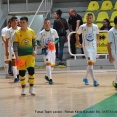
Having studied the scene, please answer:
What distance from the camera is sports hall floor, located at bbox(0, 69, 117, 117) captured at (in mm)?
6793

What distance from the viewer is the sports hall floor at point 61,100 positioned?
6.79 metres

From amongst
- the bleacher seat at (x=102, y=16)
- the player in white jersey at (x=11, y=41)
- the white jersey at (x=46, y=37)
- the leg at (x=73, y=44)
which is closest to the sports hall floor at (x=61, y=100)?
the player in white jersey at (x=11, y=41)

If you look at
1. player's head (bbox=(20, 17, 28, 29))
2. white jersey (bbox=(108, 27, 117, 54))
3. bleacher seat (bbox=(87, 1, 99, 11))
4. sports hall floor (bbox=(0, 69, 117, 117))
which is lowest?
sports hall floor (bbox=(0, 69, 117, 117))

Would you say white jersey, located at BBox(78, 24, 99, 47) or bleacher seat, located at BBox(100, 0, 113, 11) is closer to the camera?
white jersey, located at BBox(78, 24, 99, 47)

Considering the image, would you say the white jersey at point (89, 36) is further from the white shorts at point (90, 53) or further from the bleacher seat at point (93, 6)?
the bleacher seat at point (93, 6)

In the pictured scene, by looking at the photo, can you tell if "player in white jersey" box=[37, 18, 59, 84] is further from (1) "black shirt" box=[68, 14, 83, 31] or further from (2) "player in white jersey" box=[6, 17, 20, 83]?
(1) "black shirt" box=[68, 14, 83, 31]

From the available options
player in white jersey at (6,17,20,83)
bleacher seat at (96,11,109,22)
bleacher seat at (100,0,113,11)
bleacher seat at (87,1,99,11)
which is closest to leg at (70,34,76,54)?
bleacher seat at (96,11,109,22)

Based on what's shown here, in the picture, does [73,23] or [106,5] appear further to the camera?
[106,5]

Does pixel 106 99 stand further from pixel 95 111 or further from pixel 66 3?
pixel 66 3

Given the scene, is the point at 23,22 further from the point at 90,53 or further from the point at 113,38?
the point at 90,53

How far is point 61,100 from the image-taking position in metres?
8.10

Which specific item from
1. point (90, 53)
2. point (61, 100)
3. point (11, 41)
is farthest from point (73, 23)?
point (61, 100)

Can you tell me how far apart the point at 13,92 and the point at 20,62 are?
41.9 inches

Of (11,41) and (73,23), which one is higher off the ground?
(73,23)
